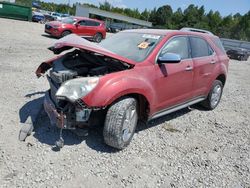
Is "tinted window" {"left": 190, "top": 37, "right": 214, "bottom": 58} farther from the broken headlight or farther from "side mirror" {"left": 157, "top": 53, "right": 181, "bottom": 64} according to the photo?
the broken headlight

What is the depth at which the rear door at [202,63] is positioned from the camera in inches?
227

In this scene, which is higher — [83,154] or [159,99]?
[159,99]

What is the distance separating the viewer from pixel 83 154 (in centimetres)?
411

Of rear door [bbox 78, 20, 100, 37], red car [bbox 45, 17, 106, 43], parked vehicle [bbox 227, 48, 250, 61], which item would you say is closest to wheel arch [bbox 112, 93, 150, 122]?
red car [bbox 45, 17, 106, 43]

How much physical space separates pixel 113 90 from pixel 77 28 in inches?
663

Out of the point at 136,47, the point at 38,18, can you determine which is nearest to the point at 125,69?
the point at 136,47

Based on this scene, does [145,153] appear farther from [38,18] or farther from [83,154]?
[38,18]

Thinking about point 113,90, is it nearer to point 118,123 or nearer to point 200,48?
point 118,123

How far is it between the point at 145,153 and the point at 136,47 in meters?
1.76

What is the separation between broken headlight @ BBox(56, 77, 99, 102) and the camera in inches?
151

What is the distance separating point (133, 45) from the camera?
16.7ft

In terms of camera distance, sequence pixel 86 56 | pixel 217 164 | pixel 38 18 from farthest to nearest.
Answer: pixel 38 18 < pixel 86 56 < pixel 217 164

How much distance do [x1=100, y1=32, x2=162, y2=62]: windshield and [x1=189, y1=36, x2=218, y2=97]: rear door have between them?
1085mm

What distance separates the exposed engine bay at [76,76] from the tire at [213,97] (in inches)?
115
